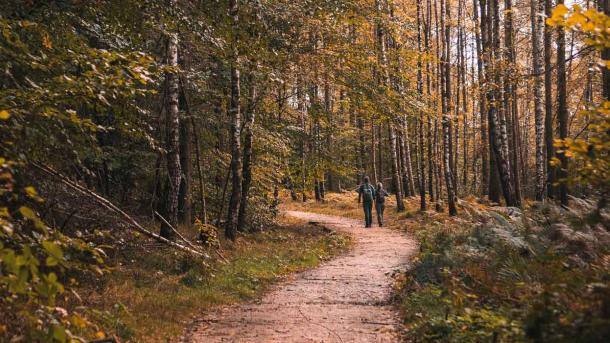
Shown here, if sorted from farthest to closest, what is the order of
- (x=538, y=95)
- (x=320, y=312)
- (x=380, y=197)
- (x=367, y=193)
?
1. (x=380, y=197)
2. (x=367, y=193)
3. (x=538, y=95)
4. (x=320, y=312)

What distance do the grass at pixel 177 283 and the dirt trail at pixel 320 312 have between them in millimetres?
402

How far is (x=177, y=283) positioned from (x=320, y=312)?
9.76 feet

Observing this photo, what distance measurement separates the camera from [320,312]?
8031 mm

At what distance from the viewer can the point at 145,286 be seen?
8734mm

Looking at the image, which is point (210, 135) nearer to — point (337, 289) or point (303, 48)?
point (303, 48)

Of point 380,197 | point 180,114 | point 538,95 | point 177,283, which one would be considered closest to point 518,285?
point 177,283

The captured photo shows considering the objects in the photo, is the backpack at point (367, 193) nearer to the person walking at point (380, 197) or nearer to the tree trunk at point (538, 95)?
the person walking at point (380, 197)

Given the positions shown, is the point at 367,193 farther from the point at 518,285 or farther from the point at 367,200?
the point at 518,285

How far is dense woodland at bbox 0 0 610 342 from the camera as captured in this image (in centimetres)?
435

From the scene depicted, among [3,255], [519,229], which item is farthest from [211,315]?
[519,229]

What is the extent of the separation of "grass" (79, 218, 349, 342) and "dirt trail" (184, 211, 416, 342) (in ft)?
1.32

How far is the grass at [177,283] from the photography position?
6.77 m

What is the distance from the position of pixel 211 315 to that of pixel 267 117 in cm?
1096

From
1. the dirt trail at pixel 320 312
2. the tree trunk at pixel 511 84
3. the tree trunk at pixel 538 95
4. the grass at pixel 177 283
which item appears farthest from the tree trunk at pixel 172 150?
the tree trunk at pixel 538 95
